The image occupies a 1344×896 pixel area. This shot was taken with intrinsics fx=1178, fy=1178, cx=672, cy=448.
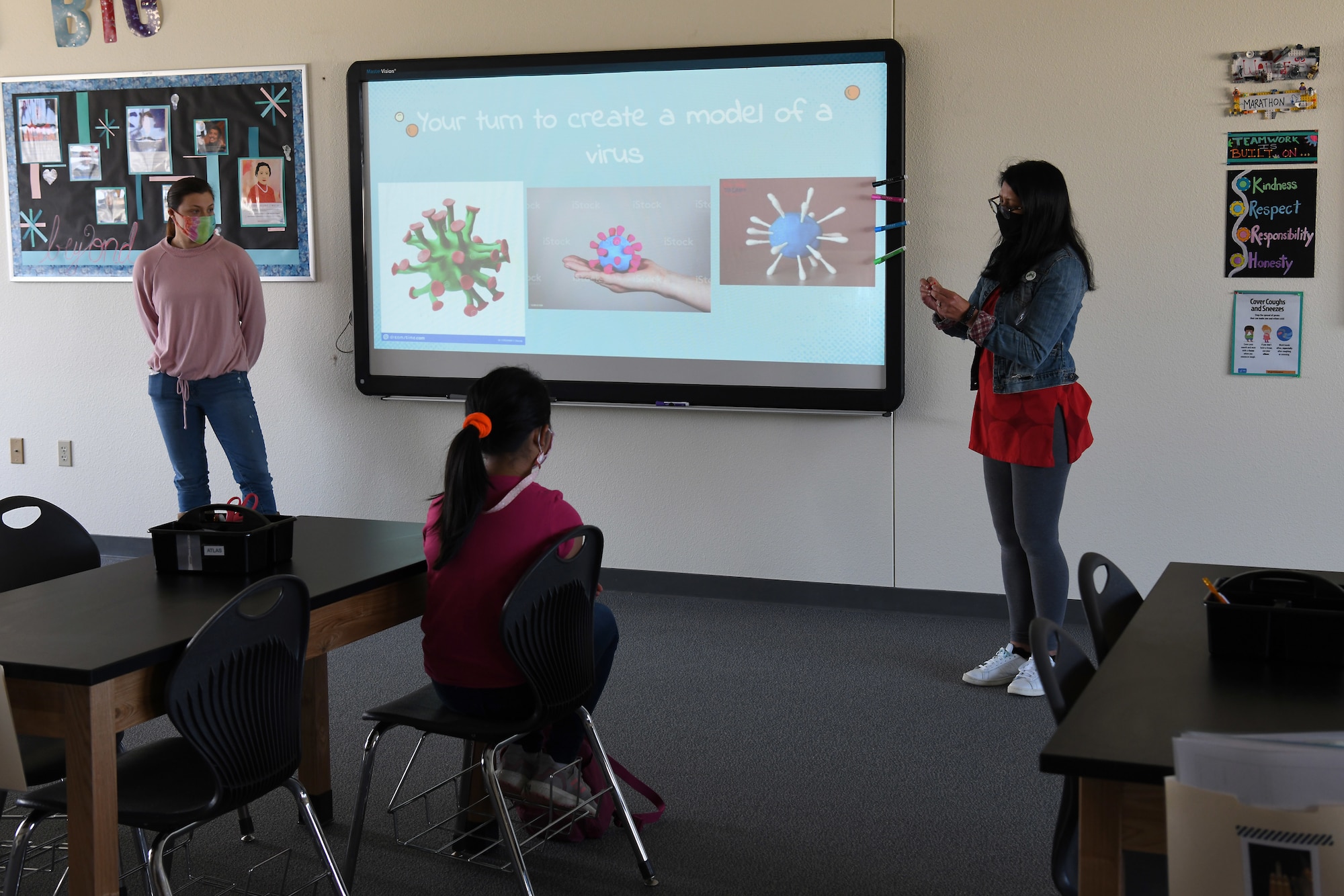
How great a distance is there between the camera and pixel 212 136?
15.6 ft

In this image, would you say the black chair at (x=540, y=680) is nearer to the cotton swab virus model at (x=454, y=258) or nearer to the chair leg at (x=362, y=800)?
the chair leg at (x=362, y=800)

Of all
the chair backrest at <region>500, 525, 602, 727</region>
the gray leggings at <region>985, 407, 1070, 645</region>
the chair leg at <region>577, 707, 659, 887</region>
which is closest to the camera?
the chair backrest at <region>500, 525, 602, 727</region>

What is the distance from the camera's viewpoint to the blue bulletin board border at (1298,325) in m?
3.77

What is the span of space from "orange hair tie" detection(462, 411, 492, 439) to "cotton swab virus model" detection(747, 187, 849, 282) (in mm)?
2227

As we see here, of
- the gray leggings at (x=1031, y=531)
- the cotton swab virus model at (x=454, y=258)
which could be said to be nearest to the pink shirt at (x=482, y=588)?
the gray leggings at (x=1031, y=531)

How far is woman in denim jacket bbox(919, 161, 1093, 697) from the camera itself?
10.2ft

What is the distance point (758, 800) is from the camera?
2.71 metres

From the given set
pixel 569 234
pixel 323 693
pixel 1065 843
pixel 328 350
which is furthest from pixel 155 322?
pixel 1065 843

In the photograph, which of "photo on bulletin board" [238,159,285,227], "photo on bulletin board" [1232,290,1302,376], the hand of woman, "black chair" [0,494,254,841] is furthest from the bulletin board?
"photo on bulletin board" [1232,290,1302,376]

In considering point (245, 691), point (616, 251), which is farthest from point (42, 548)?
point (616, 251)

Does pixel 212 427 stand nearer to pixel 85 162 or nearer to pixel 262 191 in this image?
pixel 262 191

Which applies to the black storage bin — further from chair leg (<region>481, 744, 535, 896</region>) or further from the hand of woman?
the hand of woman

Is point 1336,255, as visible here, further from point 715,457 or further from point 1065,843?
point 1065,843

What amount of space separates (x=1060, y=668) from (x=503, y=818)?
3.34 ft
